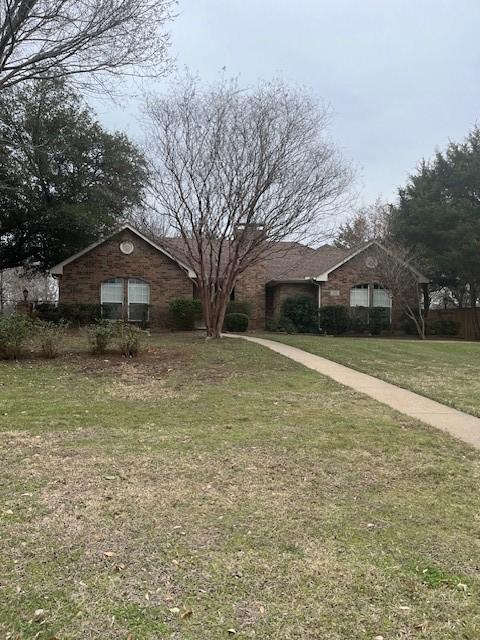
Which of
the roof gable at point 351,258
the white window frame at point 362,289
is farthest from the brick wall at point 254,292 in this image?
the white window frame at point 362,289

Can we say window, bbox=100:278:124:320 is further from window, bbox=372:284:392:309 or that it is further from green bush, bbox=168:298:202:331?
window, bbox=372:284:392:309

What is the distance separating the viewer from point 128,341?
1231cm

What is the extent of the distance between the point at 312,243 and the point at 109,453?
13.3 metres

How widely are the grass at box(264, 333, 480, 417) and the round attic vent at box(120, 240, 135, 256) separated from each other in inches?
384

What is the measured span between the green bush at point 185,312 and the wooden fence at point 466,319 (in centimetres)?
1207

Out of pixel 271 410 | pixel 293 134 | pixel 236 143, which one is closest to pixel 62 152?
pixel 236 143

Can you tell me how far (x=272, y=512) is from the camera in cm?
391

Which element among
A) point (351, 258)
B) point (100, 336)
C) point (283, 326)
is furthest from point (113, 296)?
point (100, 336)

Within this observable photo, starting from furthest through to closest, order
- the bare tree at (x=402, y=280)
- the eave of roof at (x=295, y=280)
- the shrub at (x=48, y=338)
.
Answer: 1. the eave of roof at (x=295, y=280)
2. the bare tree at (x=402, y=280)
3. the shrub at (x=48, y=338)

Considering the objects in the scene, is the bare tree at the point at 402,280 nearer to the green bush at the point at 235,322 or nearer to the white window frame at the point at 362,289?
the white window frame at the point at 362,289

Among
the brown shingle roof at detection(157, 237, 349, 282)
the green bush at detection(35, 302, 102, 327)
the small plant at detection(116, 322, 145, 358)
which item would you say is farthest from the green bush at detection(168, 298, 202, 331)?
the small plant at detection(116, 322, 145, 358)

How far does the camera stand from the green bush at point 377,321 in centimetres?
2577

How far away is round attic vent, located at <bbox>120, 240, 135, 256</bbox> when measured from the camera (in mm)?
24391

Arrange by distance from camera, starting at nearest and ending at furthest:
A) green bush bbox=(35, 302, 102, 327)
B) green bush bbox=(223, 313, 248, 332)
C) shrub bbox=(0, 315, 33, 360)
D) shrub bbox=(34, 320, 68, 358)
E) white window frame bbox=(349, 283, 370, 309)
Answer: shrub bbox=(0, 315, 33, 360) → shrub bbox=(34, 320, 68, 358) → green bush bbox=(35, 302, 102, 327) → green bush bbox=(223, 313, 248, 332) → white window frame bbox=(349, 283, 370, 309)
